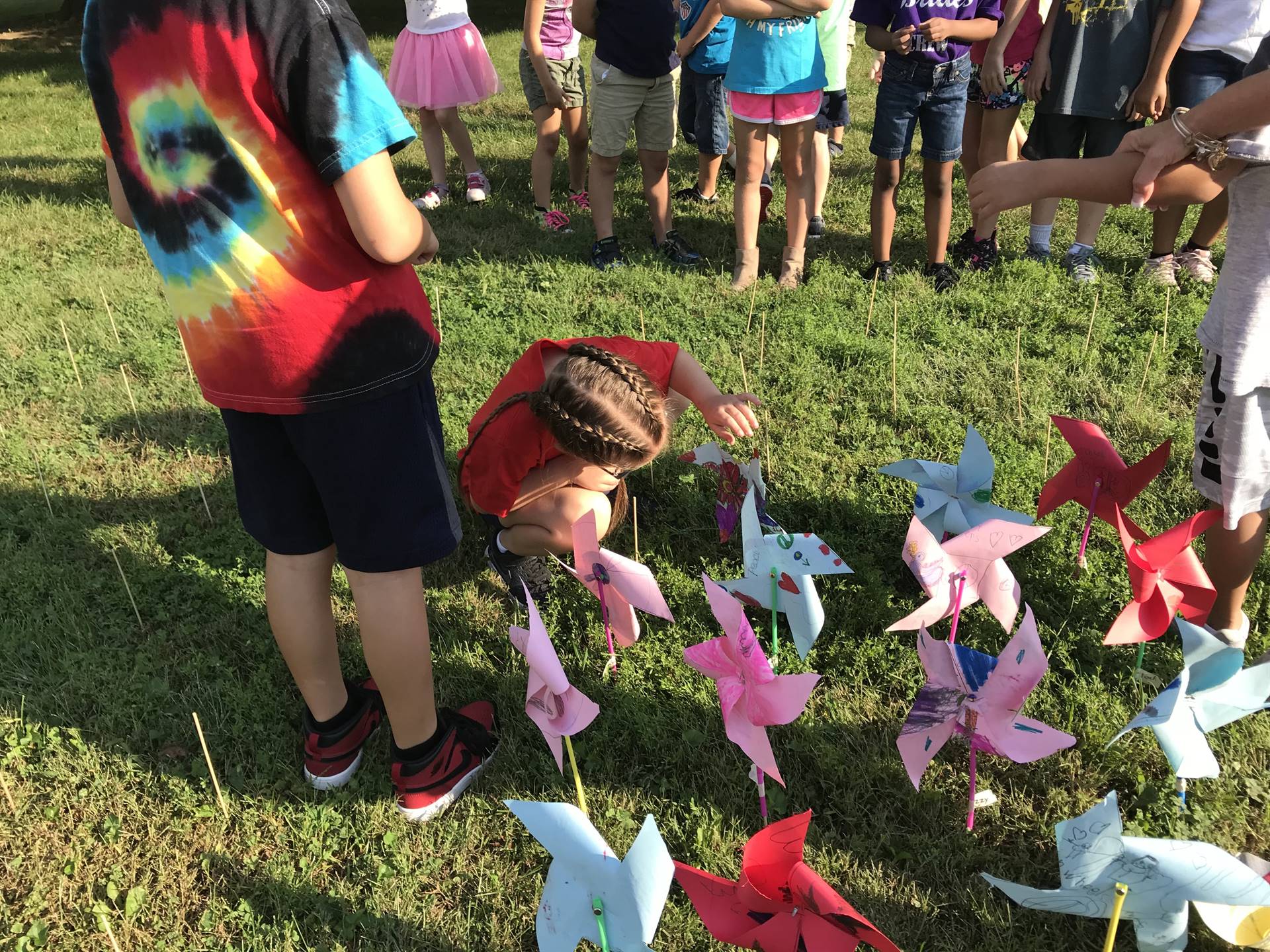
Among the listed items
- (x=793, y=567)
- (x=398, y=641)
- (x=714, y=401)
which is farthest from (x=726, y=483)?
(x=398, y=641)

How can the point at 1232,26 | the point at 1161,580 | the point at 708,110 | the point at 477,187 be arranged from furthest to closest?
1. the point at 477,187
2. the point at 708,110
3. the point at 1232,26
4. the point at 1161,580

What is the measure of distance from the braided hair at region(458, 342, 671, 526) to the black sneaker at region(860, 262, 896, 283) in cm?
241

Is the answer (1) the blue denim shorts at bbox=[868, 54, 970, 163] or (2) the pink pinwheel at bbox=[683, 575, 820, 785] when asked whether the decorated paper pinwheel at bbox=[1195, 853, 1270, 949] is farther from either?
(1) the blue denim shorts at bbox=[868, 54, 970, 163]

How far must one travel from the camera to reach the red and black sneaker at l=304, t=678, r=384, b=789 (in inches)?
86.8

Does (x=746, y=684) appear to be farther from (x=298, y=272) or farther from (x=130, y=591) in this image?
(x=130, y=591)

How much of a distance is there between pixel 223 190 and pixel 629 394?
1.09 meters

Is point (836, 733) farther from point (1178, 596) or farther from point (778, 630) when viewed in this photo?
point (1178, 596)

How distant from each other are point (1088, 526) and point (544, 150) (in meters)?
3.83

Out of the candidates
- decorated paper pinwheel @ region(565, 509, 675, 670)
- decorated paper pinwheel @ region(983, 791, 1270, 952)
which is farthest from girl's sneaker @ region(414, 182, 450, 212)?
decorated paper pinwheel @ region(983, 791, 1270, 952)

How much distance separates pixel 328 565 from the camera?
6.48ft

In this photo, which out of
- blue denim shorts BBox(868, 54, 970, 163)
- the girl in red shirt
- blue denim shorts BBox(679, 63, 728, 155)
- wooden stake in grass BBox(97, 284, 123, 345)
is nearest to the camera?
the girl in red shirt

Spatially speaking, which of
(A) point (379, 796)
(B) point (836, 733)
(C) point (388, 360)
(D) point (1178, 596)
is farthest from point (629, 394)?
(D) point (1178, 596)

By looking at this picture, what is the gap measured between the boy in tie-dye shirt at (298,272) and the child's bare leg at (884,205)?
3.17 m

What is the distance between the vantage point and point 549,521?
267cm
